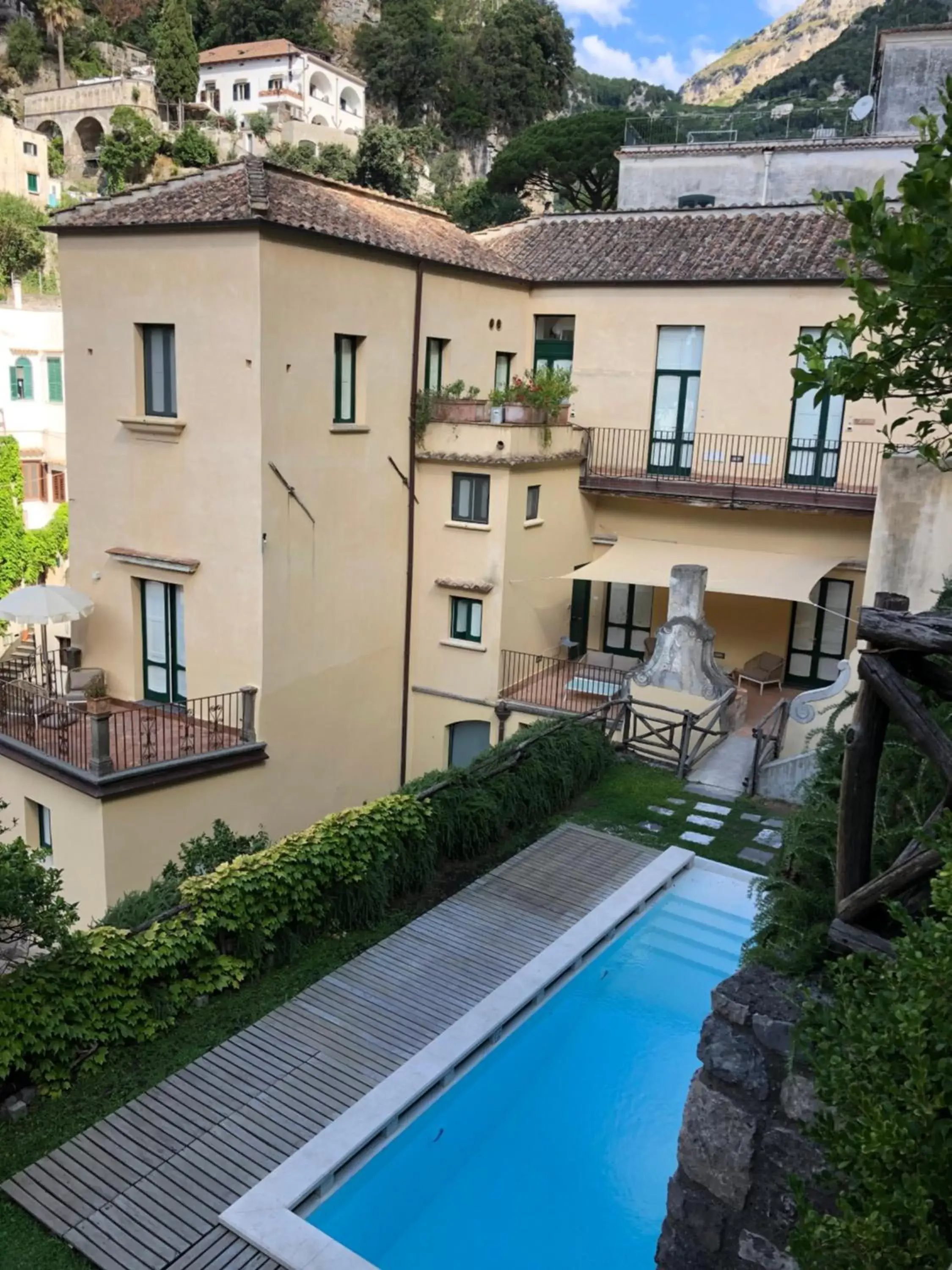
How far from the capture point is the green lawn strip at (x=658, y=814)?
13758 mm

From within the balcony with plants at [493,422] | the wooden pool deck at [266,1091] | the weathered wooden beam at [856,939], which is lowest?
the wooden pool deck at [266,1091]

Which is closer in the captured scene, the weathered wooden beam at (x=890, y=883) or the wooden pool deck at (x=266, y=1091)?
the weathered wooden beam at (x=890, y=883)

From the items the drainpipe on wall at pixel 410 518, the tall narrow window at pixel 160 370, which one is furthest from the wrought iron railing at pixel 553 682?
the tall narrow window at pixel 160 370

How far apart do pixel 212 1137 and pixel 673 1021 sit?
4574mm

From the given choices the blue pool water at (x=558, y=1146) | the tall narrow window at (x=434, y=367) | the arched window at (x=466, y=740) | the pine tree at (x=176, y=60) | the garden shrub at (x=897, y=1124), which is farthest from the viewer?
the pine tree at (x=176, y=60)

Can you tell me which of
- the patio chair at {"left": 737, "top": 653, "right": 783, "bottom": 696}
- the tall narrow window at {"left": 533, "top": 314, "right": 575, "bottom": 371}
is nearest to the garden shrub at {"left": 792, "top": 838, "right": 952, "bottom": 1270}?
the patio chair at {"left": 737, "top": 653, "right": 783, "bottom": 696}

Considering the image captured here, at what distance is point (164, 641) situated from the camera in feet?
59.3

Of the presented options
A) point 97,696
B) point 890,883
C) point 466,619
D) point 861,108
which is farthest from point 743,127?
point 890,883

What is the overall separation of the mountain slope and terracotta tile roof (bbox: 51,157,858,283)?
46067 millimetres

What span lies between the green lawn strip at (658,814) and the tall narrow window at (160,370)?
950cm

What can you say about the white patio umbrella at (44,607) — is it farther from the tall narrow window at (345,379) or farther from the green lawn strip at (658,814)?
the green lawn strip at (658,814)

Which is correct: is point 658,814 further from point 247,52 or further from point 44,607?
point 247,52

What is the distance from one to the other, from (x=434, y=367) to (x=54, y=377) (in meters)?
22.1

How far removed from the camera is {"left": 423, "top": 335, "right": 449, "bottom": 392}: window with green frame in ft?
65.0
